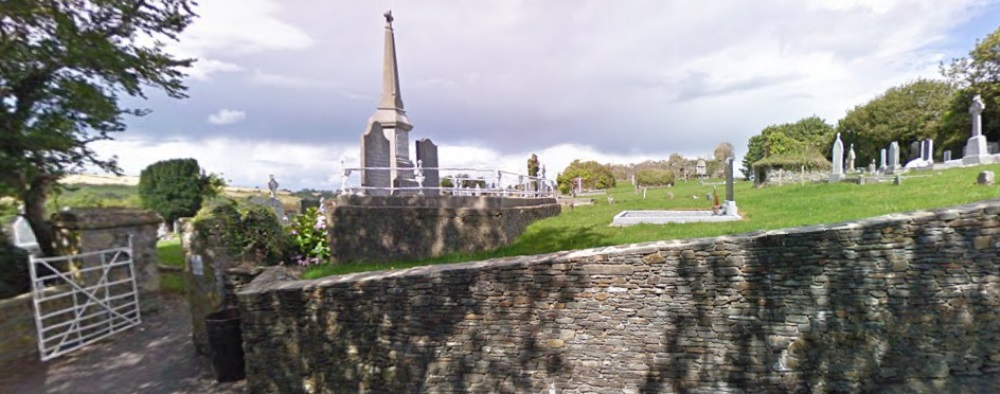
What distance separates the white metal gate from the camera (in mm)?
6117

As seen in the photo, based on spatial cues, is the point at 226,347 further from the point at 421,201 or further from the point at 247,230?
the point at 421,201

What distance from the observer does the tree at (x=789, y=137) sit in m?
50.6

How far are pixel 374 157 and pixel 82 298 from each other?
6.26m

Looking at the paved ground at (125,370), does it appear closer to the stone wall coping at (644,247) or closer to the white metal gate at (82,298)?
the white metal gate at (82,298)

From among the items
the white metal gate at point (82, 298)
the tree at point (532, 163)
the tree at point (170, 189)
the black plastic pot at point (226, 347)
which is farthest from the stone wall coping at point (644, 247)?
the tree at point (532, 163)

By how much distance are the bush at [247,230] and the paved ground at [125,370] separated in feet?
6.00

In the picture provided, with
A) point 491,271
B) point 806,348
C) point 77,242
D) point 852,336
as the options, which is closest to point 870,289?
point 852,336

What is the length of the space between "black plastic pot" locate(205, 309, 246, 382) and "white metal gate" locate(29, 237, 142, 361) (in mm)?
3205

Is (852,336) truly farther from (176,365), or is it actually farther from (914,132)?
(914,132)

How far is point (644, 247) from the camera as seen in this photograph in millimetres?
4219

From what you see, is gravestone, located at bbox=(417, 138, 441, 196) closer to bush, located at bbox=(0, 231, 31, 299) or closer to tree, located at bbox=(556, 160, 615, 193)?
bush, located at bbox=(0, 231, 31, 299)

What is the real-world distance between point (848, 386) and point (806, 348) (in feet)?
1.84

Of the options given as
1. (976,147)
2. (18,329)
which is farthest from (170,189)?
(976,147)

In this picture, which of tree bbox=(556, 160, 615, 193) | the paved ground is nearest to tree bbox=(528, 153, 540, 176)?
tree bbox=(556, 160, 615, 193)
